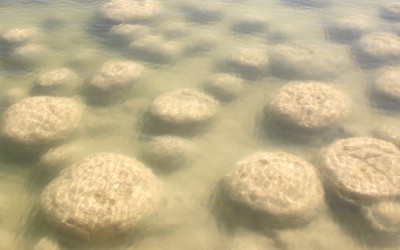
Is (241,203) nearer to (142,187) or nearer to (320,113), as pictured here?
(142,187)

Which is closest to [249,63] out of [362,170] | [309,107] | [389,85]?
[309,107]

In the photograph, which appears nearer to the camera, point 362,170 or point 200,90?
point 362,170

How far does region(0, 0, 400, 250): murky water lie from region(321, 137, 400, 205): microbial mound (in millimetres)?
304

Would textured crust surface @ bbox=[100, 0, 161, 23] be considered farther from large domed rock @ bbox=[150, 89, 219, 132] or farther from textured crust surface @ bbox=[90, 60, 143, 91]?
large domed rock @ bbox=[150, 89, 219, 132]

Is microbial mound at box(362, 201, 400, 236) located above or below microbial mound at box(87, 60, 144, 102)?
below

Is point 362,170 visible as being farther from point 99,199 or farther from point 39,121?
point 39,121

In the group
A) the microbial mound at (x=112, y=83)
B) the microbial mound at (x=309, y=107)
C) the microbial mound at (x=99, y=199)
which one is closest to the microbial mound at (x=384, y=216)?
the microbial mound at (x=309, y=107)

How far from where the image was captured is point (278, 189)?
5.68m

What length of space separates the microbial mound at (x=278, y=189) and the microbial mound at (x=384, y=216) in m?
0.79

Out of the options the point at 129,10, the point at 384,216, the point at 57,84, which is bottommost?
the point at 384,216

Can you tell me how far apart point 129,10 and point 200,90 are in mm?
4565

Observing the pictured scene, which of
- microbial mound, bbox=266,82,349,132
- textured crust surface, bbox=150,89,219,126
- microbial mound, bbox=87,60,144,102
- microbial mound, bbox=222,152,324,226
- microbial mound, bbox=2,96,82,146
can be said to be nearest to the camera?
microbial mound, bbox=222,152,324,226

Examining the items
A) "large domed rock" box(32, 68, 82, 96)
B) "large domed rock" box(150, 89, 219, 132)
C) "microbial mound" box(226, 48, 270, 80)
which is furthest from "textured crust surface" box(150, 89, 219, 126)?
"large domed rock" box(32, 68, 82, 96)

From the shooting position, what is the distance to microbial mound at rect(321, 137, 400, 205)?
5777mm
